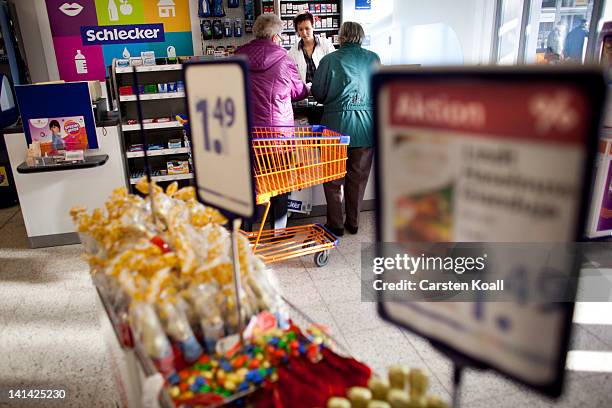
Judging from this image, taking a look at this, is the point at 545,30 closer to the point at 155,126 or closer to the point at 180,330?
the point at 155,126

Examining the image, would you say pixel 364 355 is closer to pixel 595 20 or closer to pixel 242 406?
pixel 242 406

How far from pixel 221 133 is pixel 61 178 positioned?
377 cm

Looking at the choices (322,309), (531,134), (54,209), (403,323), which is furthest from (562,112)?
(54,209)

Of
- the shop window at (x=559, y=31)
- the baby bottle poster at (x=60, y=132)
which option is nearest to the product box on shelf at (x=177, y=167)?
the baby bottle poster at (x=60, y=132)

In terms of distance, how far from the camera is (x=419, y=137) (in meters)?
0.80

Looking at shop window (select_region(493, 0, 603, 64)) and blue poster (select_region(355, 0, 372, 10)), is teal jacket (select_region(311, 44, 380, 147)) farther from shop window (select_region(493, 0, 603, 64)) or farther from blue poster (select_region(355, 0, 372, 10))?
shop window (select_region(493, 0, 603, 64))

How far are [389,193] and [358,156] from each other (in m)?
3.68

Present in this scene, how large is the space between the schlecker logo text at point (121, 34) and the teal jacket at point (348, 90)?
4.80m

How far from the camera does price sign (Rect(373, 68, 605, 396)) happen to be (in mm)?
632

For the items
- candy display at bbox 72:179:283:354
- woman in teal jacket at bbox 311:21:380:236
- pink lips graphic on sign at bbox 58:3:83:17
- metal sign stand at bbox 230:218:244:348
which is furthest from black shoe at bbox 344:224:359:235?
pink lips graphic on sign at bbox 58:3:83:17

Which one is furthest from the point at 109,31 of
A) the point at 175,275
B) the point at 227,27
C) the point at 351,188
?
the point at 175,275

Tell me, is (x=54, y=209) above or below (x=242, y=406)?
below

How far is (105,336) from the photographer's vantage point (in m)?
1.94

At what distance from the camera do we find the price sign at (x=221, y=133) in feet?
3.90
